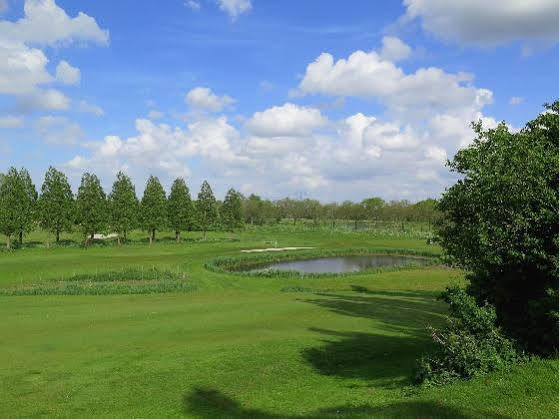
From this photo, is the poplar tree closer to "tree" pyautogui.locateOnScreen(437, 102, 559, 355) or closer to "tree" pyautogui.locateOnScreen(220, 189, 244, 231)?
"tree" pyautogui.locateOnScreen(220, 189, 244, 231)


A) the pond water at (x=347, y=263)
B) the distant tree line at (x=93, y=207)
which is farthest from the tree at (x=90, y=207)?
the pond water at (x=347, y=263)

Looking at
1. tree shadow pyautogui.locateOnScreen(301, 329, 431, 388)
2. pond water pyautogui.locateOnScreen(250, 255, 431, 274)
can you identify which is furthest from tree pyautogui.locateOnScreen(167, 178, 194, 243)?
tree shadow pyautogui.locateOnScreen(301, 329, 431, 388)

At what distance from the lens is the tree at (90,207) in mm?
98688

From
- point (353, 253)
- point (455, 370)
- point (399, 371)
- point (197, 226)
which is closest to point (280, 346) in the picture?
point (399, 371)

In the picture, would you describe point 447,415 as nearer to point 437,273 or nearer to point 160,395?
point 160,395

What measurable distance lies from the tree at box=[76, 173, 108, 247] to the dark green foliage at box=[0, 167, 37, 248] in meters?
8.72

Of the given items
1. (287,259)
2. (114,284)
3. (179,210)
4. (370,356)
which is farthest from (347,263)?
(370,356)

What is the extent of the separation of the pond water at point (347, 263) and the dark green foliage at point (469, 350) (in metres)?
64.1

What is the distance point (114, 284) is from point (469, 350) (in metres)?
46.5

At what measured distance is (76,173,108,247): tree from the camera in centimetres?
9869

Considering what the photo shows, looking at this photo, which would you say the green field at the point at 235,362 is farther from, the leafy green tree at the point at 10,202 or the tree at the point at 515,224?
the leafy green tree at the point at 10,202

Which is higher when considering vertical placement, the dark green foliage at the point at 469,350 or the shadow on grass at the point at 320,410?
the dark green foliage at the point at 469,350

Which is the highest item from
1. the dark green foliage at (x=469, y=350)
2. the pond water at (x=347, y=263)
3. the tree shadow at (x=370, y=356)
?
the dark green foliage at (x=469, y=350)

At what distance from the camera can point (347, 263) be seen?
310ft
